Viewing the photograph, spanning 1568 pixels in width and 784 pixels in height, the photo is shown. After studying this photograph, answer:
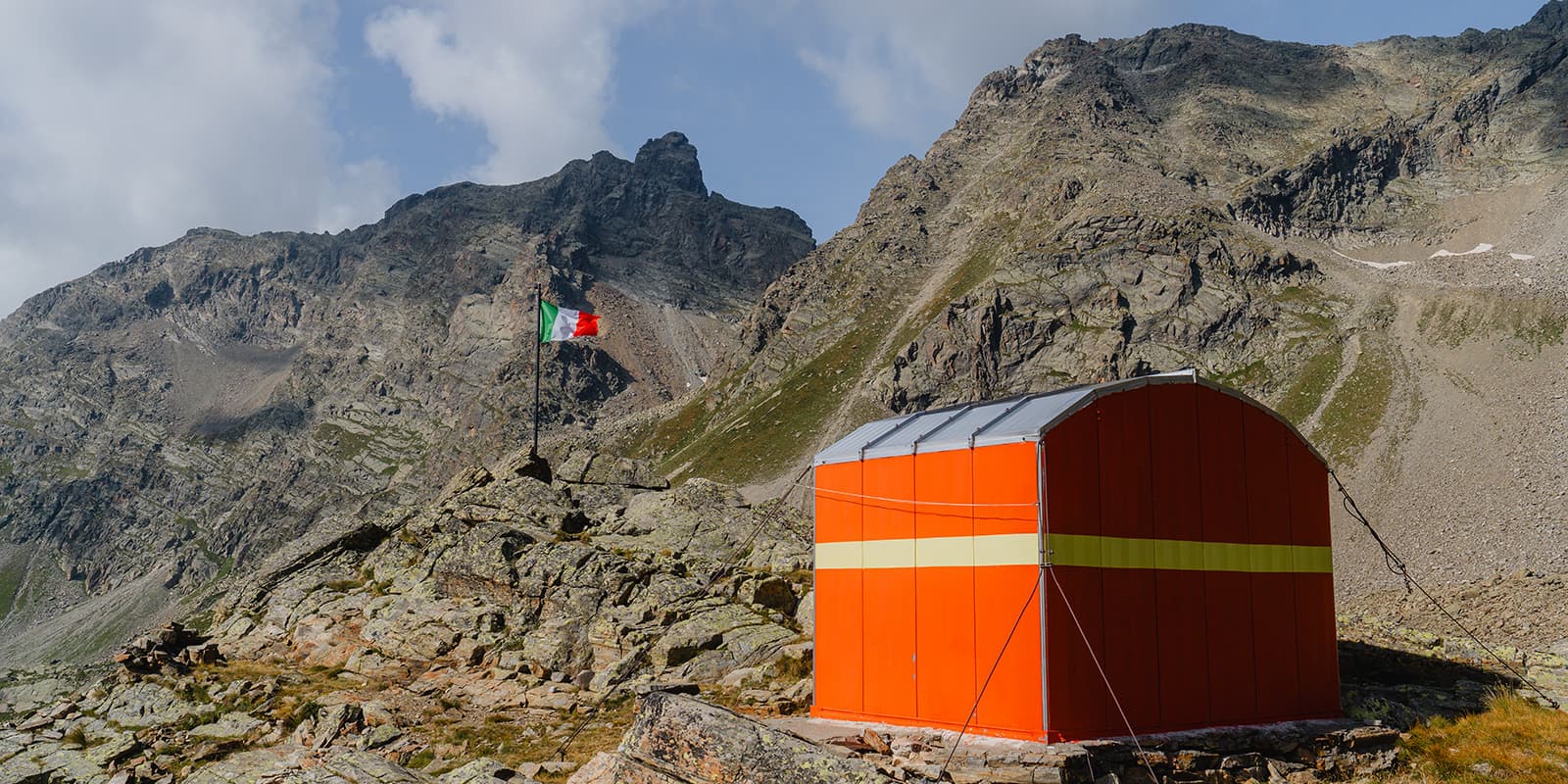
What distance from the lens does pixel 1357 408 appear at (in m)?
103

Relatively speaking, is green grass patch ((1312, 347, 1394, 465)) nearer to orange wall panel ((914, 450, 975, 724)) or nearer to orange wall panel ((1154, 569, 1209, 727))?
orange wall panel ((1154, 569, 1209, 727))

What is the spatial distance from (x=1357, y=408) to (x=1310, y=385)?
9.85 meters

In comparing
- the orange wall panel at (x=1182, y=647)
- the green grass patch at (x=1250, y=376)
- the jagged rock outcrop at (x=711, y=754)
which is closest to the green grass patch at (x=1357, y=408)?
the green grass patch at (x=1250, y=376)

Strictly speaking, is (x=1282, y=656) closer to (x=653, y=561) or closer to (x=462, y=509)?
(x=653, y=561)

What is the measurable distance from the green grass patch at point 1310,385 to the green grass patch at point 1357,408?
6.24 feet

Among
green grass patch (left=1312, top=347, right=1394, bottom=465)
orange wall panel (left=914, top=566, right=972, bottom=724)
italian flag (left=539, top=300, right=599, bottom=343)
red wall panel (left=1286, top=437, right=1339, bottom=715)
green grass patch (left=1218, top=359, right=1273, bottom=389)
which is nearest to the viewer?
orange wall panel (left=914, top=566, right=972, bottom=724)

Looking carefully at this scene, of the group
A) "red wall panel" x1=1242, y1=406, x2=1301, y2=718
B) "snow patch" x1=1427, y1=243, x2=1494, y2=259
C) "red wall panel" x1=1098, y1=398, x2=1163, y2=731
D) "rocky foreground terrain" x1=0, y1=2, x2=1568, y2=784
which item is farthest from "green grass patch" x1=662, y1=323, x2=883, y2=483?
"red wall panel" x1=1098, y1=398, x2=1163, y2=731

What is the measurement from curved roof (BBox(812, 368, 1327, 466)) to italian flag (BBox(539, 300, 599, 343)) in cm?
2542

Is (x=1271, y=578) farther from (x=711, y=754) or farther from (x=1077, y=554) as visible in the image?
(x=711, y=754)

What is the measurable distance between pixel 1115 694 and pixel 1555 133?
7502 inches

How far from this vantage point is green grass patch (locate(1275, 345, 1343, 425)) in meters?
108

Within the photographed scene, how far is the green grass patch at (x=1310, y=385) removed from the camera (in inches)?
4254

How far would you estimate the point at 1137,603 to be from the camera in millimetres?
17594

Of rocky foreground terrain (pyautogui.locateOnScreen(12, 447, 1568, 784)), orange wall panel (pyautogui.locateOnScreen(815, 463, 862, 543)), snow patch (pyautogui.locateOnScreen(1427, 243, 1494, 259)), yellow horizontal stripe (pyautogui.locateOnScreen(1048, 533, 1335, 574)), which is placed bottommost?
rocky foreground terrain (pyautogui.locateOnScreen(12, 447, 1568, 784))
